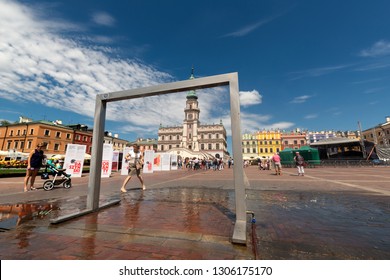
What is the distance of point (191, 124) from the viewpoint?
77812mm

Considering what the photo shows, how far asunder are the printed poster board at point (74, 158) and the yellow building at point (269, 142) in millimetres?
69630

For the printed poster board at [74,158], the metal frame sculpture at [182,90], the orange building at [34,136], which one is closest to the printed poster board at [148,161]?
the printed poster board at [74,158]

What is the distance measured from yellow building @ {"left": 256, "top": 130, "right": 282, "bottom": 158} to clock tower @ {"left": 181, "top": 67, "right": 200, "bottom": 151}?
26.0m

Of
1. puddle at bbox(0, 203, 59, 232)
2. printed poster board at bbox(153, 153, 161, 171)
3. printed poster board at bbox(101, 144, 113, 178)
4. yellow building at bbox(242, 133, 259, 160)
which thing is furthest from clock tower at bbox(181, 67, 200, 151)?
puddle at bbox(0, 203, 59, 232)

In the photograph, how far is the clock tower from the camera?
7488 cm

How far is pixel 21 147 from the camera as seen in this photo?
40.3 m

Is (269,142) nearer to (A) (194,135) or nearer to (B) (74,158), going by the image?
(A) (194,135)

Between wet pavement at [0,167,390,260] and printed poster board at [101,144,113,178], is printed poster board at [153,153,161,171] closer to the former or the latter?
printed poster board at [101,144,113,178]

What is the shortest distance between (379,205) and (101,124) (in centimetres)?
688

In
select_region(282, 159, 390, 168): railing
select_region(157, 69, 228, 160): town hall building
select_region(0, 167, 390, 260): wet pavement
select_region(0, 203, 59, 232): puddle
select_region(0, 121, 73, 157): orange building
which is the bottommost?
select_region(0, 167, 390, 260): wet pavement

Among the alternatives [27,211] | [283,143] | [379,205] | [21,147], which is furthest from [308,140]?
[21,147]

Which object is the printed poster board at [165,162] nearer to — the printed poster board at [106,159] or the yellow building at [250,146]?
the printed poster board at [106,159]

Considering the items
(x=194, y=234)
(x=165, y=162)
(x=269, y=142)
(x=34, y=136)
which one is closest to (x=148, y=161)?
(x=165, y=162)

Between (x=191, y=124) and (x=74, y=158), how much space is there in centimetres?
6654
